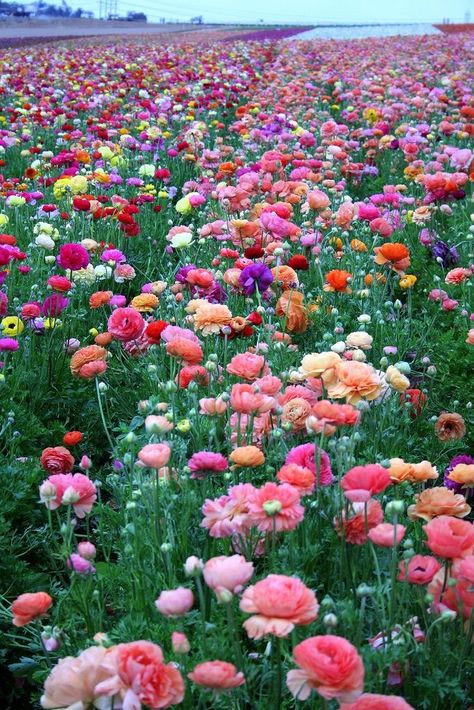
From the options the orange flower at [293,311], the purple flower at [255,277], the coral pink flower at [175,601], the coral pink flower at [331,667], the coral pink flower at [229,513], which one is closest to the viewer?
the coral pink flower at [331,667]

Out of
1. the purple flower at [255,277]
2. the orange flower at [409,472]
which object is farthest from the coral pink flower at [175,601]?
the purple flower at [255,277]

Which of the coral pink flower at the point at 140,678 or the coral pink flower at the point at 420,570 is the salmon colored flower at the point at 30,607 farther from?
the coral pink flower at the point at 420,570

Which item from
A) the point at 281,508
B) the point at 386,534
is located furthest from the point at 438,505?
the point at 281,508

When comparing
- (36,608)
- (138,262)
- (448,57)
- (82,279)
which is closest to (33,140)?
(138,262)

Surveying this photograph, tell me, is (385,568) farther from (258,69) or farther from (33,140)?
(258,69)

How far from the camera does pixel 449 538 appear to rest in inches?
56.6

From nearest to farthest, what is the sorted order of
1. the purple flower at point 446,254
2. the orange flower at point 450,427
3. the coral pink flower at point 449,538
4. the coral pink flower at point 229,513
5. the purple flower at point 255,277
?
the coral pink flower at point 449,538
the coral pink flower at point 229,513
the orange flower at point 450,427
the purple flower at point 255,277
the purple flower at point 446,254

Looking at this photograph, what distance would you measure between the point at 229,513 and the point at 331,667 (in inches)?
20.6

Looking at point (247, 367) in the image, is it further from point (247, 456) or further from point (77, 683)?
point (77, 683)

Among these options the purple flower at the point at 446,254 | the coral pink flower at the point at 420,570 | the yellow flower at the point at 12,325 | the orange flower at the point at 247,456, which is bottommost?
the purple flower at the point at 446,254

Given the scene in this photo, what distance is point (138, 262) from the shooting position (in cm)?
454

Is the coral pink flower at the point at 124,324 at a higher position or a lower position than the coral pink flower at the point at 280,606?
lower

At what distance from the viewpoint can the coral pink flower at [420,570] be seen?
1500 mm

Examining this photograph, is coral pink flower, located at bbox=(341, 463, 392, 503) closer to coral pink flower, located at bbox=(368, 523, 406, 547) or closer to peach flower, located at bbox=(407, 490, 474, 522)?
coral pink flower, located at bbox=(368, 523, 406, 547)
